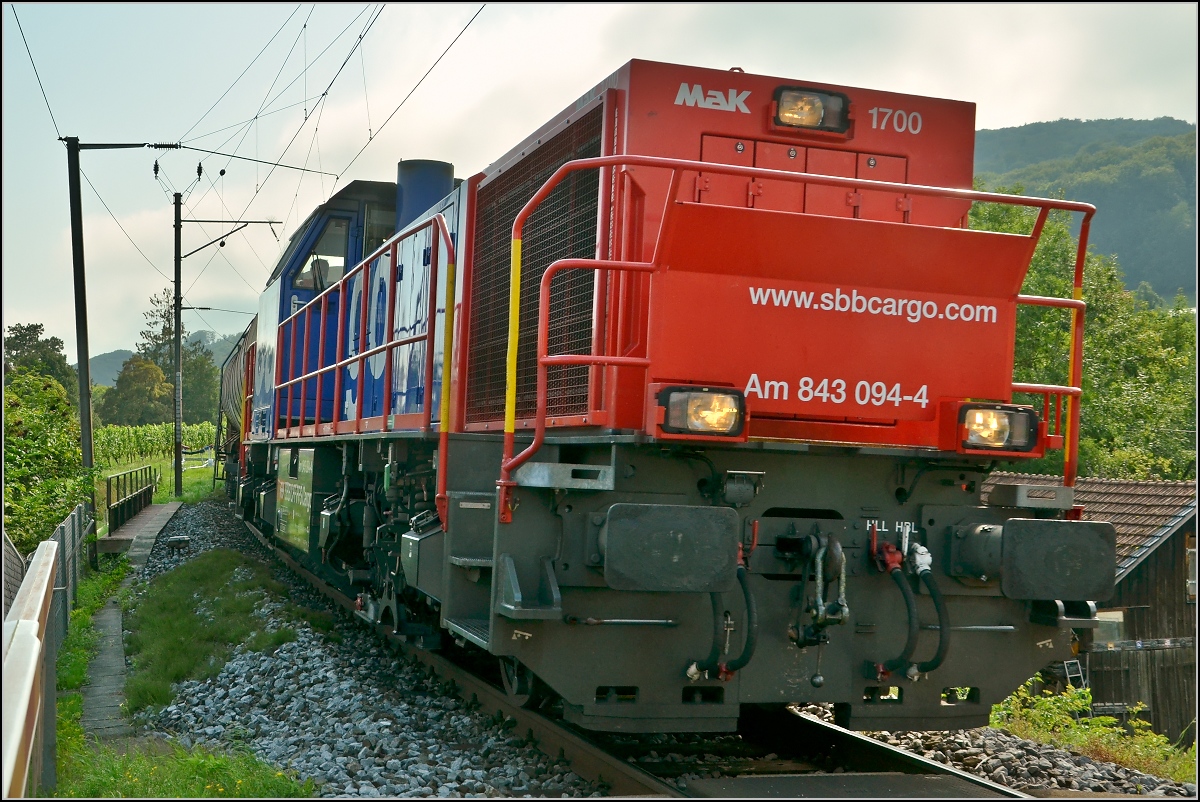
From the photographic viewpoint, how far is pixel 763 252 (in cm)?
474

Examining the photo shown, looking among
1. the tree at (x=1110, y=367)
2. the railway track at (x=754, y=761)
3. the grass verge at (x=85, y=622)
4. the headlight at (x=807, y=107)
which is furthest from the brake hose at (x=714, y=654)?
the tree at (x=1110, y=367)

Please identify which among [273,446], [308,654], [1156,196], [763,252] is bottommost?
[308,654]

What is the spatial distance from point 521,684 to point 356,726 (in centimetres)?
122

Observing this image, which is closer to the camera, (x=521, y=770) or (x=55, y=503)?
(x=521, y=770)

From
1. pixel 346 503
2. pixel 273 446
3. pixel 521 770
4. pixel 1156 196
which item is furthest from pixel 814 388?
pixel 1156 196

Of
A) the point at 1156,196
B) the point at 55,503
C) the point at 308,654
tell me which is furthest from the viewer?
the point at 1156,196

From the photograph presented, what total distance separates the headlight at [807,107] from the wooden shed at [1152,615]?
18.7 m

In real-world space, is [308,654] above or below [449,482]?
below

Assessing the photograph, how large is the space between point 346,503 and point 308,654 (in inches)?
46.7

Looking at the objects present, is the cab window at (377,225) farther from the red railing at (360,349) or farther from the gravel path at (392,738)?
the gravel path at (392,738)

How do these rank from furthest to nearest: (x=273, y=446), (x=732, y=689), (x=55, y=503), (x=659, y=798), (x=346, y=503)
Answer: (x=55, y=503), (x=273, y=446), (x=346, y=503), (x=732, y=689), (x=659, y=798)

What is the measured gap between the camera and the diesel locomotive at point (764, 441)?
4.54 metres

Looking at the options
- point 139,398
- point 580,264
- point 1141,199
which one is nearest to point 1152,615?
point 580,264

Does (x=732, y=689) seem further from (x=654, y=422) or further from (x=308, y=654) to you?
(x=308, y=654)
